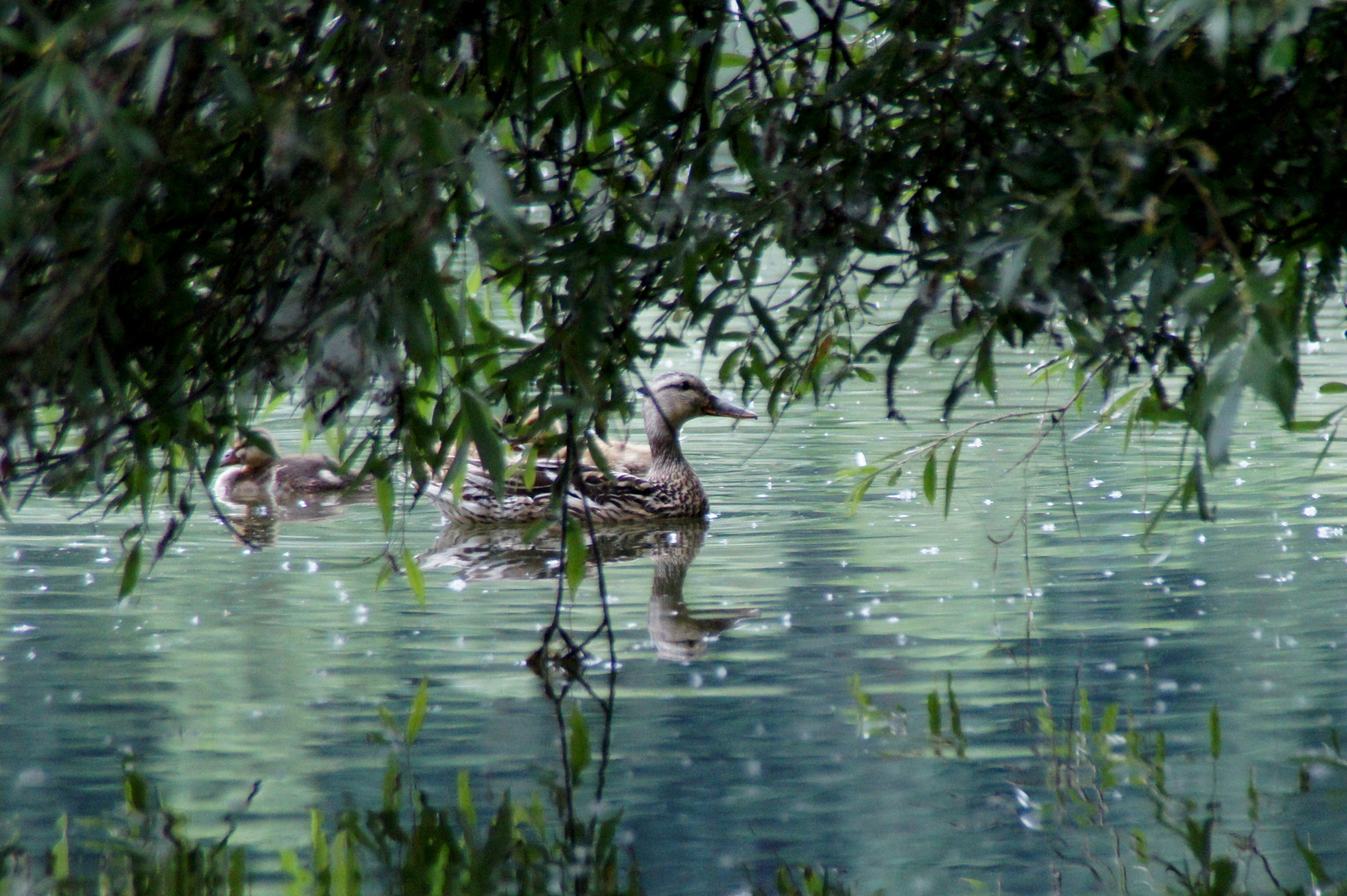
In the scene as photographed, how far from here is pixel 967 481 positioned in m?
9.04

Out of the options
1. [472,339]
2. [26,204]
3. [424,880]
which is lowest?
[424,880]

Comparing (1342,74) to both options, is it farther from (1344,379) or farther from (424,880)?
(1344,379)

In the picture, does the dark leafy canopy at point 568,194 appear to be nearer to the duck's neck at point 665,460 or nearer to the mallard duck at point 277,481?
the duck's neck at point 665,460

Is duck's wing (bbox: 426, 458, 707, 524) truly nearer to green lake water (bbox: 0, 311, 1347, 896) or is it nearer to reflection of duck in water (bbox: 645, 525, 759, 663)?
green lake water (bbox: 0, 311, 1347, 896)

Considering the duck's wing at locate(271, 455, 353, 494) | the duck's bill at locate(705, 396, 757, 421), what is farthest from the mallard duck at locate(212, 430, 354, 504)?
the duck's bill at locate(705, 396, 757, 421)

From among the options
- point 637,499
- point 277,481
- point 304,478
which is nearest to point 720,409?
point 637,499

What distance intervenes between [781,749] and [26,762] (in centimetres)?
206

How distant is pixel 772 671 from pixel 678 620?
0.82m

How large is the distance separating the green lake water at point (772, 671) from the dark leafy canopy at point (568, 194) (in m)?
1.06

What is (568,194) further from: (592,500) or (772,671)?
(592,500)

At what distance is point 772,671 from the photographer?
549 centimetres

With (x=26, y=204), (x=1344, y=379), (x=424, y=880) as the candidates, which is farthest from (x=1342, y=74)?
(x=1344, y=379)

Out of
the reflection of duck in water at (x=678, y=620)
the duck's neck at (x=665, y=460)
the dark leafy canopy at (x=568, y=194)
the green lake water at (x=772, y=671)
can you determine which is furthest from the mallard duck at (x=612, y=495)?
the dark leafy canopy at (x=568, y=194)

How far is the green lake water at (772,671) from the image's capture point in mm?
4164
